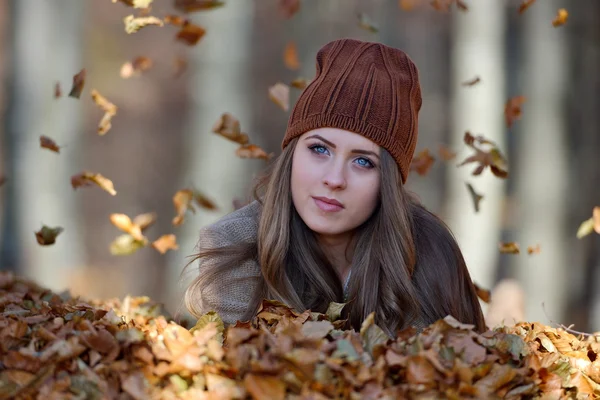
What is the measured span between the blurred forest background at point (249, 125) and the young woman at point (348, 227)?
164 cm

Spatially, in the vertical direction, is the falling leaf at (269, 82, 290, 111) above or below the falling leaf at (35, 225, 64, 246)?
above

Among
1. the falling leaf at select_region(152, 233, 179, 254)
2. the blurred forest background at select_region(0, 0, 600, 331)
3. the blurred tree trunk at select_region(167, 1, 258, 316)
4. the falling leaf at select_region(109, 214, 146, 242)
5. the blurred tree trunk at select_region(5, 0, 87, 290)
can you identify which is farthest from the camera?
the blurred tree trunk at select_region(5, 0, 87, 290)

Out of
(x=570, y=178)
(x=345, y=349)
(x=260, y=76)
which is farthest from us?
(x=260, y=76)

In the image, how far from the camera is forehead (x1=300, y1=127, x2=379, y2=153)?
9.87 feet

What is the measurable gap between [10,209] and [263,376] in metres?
6.91

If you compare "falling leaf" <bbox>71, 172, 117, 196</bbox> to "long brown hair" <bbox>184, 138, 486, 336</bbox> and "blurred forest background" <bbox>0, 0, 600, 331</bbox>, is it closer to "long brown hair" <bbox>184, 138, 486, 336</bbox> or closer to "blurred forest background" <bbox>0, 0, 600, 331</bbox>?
"long brown hair" <bbox>184, 138, 486, 336</bbox>

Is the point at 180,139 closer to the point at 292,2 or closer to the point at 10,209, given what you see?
the point at 10,209

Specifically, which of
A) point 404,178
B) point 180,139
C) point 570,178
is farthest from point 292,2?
point 180,139

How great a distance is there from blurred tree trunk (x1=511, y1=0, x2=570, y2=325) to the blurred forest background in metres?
0.01

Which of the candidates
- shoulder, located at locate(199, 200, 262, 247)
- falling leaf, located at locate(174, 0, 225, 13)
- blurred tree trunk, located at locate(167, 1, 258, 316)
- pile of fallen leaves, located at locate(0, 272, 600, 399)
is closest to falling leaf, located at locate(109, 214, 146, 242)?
shoulder, located at locate(199, 200, 262, 247)

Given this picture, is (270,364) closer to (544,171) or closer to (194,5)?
(194,5)

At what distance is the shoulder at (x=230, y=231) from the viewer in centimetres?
330

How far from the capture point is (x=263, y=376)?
1937 mm

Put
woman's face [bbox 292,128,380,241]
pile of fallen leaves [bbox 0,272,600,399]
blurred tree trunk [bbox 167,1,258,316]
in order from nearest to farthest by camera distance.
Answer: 1. pile of fallen leaves [bbox 0,272,600,399]
2. woman's face [bbox 292,128,380,241]
3. blurred tree trunk [bbox 167,1,258,316]
